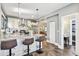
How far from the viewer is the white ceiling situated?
2.05 m

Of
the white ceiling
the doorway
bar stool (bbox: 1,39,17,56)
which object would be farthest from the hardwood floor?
the white ceiling

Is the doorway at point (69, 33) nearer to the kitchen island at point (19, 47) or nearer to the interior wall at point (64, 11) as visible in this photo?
the interior wall at point (64, 11)

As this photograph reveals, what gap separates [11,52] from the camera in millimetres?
2113

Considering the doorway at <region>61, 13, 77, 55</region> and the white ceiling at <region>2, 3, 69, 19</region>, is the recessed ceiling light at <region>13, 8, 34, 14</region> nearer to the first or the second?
the white ceiling at <region>2, 3, 69, 19</region>

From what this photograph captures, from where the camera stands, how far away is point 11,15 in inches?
81.0

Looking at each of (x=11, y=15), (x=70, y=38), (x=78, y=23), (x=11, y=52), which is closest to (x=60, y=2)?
(x=78, y=23)

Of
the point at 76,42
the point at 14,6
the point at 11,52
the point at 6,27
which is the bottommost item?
the point at 11,52

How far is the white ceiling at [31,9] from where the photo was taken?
2.05 m

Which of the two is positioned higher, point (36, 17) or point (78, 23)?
point (36, 17)

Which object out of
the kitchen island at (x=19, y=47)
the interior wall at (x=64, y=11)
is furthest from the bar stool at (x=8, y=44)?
the interior wall at (x=64, y=11)

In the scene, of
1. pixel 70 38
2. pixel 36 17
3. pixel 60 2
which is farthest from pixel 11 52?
pixel 60 2

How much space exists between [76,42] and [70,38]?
0.68 feet

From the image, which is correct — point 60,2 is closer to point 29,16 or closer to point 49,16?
point 49,16

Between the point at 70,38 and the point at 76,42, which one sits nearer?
the point at 76,42
